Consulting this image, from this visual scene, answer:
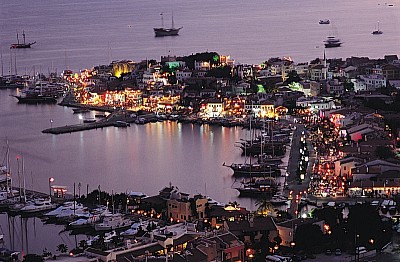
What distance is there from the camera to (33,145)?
10906mm

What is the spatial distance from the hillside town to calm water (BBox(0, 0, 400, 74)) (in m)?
3.06

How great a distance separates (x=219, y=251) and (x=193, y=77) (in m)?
9.27

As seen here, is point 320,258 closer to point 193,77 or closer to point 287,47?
point 193,77

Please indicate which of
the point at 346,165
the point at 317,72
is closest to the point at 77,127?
the point at 317,72

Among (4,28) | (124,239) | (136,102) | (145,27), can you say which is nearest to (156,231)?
(124,239)

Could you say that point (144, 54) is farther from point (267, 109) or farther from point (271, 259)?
point (271, 259)

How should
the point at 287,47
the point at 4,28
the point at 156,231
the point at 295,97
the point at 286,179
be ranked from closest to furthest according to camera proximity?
the point at 156,231 → the point at 286,179 → the point at 295,97 → the point at 287,47 → the point at 4,28

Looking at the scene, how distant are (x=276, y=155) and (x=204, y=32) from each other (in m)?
15.2

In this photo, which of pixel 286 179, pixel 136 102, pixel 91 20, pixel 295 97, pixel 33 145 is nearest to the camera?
pixel 286 179

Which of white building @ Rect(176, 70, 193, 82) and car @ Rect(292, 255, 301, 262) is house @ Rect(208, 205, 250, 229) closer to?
car @ Rect(292, 255, 301, 262)

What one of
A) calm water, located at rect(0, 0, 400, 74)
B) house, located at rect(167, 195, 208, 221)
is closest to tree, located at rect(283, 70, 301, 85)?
calm water, located at rect(0, 0, 400, 74)

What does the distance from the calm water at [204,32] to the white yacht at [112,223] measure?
10.7 metres

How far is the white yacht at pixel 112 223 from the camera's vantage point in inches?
273

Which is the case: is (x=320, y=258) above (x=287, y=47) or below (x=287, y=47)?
below
